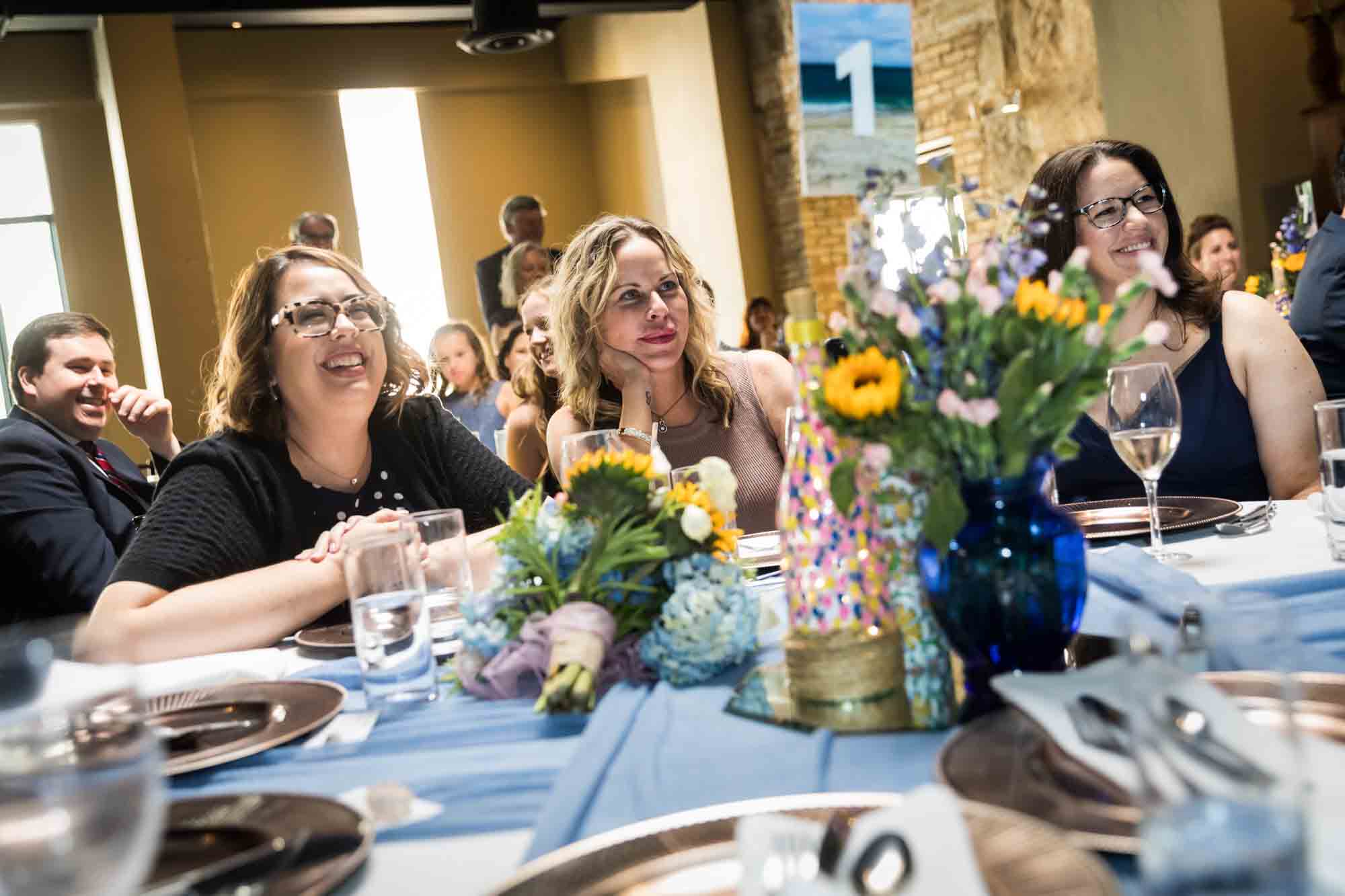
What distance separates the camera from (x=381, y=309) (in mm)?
2281

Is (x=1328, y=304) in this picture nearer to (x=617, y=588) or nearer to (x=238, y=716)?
(x=617, y=588)

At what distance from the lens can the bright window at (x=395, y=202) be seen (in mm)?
10125

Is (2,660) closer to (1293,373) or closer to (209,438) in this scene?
(209,438)

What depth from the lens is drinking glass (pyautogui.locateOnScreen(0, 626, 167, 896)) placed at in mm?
567

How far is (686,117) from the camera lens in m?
9.79

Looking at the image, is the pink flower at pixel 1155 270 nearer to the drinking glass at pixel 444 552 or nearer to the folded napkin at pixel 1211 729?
the folded napkin at pixel 1211 729

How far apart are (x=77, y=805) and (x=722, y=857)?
0.36 m

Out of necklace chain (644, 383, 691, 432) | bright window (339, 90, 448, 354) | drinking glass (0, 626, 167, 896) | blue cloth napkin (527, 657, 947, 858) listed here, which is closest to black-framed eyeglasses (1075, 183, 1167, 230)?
necklace chain (644, 383, 691, 432)

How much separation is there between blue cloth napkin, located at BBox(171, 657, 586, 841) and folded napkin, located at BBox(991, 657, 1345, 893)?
1.27ft

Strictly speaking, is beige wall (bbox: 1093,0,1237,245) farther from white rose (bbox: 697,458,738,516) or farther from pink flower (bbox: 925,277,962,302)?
pink flower (bbox: 925,277,962,302)

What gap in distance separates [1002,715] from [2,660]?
712mm

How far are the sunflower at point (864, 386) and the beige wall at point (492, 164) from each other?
375 inches

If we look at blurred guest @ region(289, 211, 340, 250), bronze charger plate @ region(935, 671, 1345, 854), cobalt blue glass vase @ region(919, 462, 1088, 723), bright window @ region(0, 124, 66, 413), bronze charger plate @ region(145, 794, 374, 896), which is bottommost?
bronze charger plate @ region(935, 671, 1345, 854)

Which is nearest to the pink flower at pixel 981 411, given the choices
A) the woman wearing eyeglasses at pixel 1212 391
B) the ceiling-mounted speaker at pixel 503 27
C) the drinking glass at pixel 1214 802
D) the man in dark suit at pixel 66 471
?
the drinking glass at pixel 1214 802
